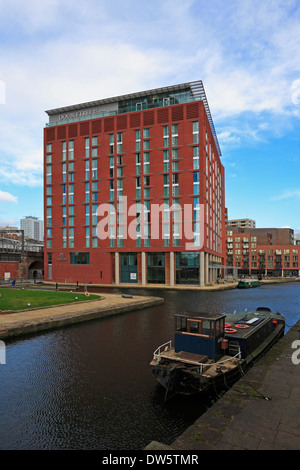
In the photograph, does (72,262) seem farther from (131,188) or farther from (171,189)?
(171,189)

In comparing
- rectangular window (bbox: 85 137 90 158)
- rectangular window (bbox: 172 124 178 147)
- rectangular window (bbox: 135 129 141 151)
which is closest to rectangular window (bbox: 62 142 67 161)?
rectangular window (bbox: 85 137 90 158)

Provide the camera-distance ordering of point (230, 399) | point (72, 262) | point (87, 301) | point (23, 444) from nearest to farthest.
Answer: point (23, 444) → point (230, 399) → point (87, 301) → point (72, 262)

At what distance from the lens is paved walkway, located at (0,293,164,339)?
1000 inches

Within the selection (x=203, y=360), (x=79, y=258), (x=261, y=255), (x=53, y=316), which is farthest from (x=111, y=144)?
(x=261, y=255)

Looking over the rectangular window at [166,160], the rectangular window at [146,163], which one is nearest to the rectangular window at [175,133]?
the rectangular window at [166,160]

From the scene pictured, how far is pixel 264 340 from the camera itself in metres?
21.4

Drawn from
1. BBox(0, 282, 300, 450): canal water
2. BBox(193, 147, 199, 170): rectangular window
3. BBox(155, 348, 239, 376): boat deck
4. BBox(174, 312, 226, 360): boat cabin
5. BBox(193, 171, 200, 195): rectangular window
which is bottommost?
BBox(0, 282, 300, 450): canal water

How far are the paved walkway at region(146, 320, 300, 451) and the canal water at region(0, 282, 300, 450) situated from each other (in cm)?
169

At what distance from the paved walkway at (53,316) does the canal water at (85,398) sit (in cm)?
127

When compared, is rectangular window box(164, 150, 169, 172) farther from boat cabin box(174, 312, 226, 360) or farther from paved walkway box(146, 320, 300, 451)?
paved walkway box(146, 320, 300, 451)

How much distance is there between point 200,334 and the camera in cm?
1576

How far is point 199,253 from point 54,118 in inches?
2405

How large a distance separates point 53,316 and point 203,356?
18950 mm
